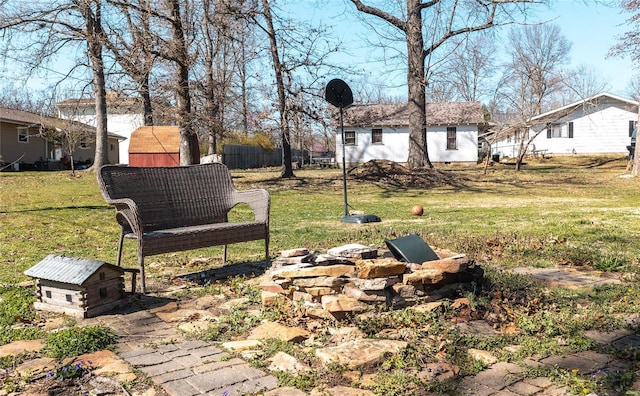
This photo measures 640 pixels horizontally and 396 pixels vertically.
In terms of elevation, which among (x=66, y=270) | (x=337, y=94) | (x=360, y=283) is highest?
(x=337, y=94)

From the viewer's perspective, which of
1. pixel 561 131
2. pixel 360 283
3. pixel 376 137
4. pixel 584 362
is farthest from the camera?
pixel 561 131

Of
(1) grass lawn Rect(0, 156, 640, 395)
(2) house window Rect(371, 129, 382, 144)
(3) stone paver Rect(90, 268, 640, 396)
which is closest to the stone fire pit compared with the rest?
(1) grass lawn Rect(0, 156, 640, 395)

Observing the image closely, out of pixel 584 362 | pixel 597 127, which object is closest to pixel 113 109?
pixel 584 362

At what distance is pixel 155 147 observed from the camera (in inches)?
706

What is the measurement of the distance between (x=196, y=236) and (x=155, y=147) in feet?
46.2

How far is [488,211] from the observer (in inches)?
417

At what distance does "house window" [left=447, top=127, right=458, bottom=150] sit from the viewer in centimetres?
3569

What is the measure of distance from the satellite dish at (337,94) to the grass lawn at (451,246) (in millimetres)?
2000

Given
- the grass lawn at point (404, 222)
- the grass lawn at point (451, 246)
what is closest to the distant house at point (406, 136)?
the grass lawn at point (404, 222)

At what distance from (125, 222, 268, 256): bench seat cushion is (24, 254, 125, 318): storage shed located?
0.46 meters

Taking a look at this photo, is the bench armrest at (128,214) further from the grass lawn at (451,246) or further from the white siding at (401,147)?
the white siding at (401,147)

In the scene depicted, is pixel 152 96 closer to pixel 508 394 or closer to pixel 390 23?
pixel 390 23

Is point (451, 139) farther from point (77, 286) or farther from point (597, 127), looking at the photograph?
point (77, 286)

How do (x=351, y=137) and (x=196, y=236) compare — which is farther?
(x=351, y=137)
